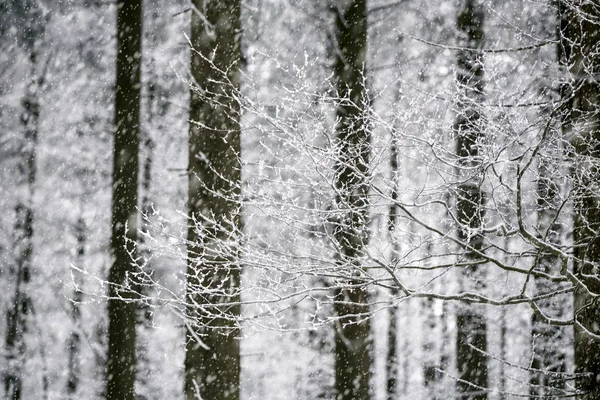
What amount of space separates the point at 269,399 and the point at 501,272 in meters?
2.44

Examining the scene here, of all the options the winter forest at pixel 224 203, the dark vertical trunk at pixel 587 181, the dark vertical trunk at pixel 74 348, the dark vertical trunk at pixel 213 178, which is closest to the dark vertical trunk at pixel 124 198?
the winter forest at pixel 224 203

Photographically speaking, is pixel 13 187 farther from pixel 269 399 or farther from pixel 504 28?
pixel 504 28

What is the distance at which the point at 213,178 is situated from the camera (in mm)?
5625

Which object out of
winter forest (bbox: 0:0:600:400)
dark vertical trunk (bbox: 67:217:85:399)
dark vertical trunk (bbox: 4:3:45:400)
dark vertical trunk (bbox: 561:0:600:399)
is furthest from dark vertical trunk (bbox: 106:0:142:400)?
dark vertical trunk (bbox: 561:0:600:399)

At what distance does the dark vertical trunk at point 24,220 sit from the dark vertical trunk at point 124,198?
861 millimetres

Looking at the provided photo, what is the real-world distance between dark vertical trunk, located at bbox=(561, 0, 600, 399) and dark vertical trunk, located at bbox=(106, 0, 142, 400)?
3808 millimetres

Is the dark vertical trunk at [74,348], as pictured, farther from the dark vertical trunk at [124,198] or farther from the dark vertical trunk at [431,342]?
the dark vertical trunk at [431,342]

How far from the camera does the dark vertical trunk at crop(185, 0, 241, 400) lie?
546 cm

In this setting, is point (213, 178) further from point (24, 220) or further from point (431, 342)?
point (431, 342)

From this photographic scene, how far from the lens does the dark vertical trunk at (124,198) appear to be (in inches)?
224

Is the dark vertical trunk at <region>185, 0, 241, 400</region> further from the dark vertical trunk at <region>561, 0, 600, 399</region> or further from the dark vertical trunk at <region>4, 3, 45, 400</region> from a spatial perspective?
the dark vertical trunk at <region>561, 0, 600, 399</region>

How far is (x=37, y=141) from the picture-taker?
5961 millimetres

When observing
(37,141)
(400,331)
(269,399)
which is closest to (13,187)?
(37,141)

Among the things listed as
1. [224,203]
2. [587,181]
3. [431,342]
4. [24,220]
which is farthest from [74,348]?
[587,181]
